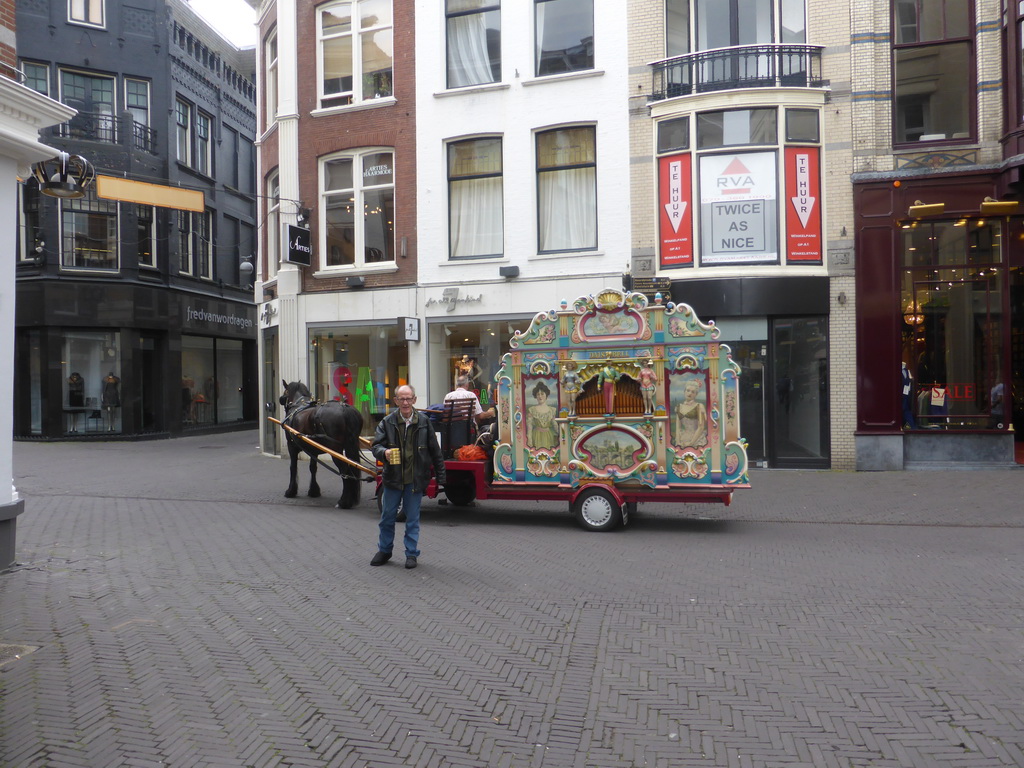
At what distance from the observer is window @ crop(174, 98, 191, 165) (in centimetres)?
2698

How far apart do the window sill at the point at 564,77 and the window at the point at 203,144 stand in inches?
629

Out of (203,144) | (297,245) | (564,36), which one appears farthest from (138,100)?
(564,36)

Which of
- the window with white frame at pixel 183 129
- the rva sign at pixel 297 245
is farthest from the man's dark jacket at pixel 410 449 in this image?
the window with white frame at pixel 183 129

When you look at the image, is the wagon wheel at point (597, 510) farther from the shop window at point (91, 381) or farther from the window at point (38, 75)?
the window at point (38, 75)

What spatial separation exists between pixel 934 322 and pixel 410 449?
11.8 m

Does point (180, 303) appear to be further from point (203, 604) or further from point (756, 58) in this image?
point (203, 604)

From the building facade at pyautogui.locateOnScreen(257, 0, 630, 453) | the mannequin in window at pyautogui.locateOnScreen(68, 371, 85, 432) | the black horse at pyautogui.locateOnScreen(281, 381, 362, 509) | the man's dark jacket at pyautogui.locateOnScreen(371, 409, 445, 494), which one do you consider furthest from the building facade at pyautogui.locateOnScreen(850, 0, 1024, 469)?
the mannequin in window at pyautogui.locateOnScreen(68, 371, 85, 432)

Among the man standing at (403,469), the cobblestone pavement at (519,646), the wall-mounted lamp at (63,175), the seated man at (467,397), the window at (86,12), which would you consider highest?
the window at (86,12)

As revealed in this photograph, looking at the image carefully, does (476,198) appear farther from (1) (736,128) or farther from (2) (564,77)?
(1) (736,128)

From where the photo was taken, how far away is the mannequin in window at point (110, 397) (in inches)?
974

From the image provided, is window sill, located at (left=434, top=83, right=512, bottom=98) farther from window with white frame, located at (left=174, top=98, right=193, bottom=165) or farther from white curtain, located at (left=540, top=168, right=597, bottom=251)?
window with white frame, located at (left=174, top=98, right=193, bottom=165)

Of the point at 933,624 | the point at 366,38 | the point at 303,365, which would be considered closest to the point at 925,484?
the point at 933,624

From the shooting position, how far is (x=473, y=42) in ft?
59.2

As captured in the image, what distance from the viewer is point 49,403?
2386cm
